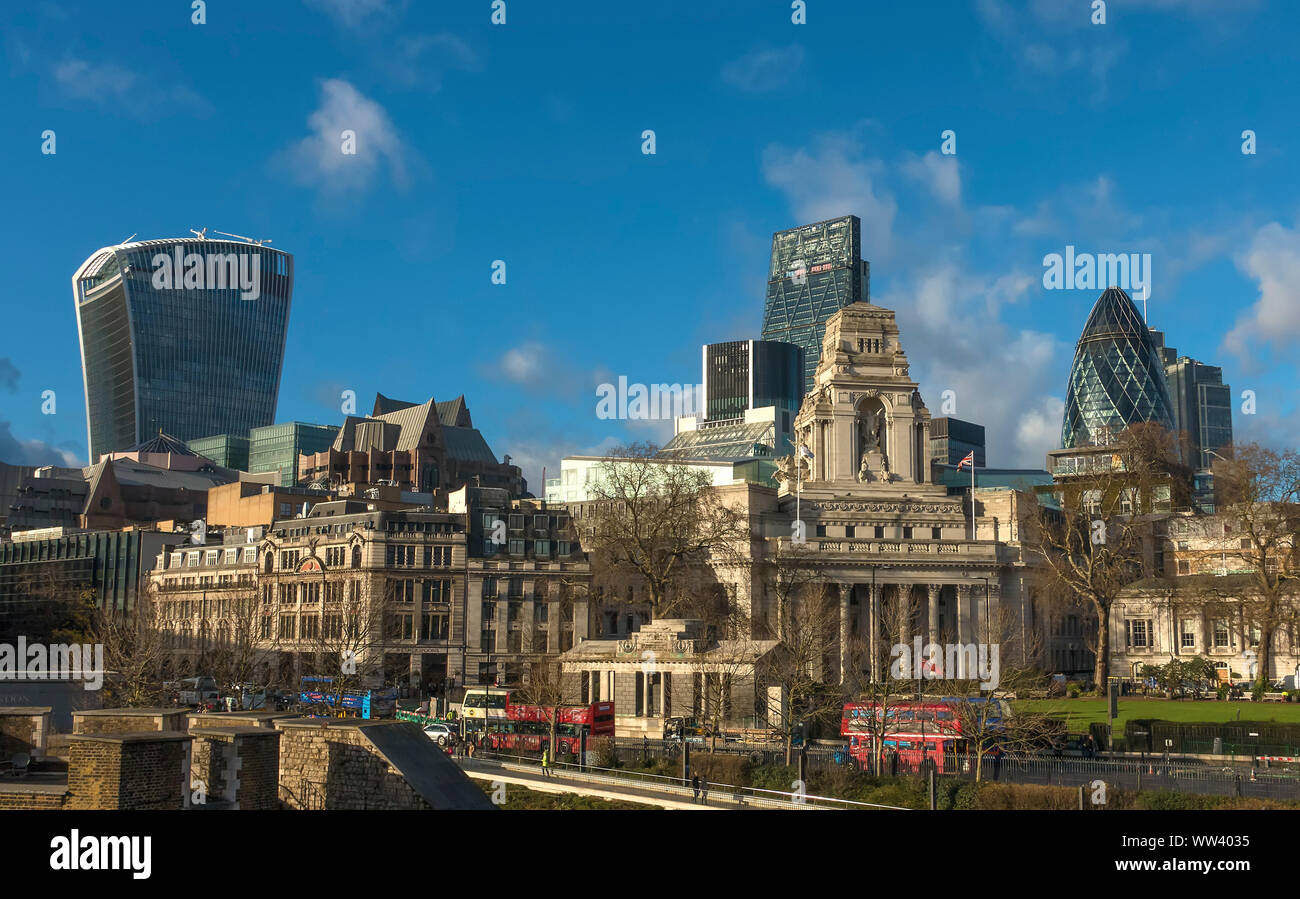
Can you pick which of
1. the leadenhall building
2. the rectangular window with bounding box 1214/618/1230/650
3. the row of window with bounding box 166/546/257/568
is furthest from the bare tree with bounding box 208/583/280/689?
the rectangular window with bounding box 1214/618/1230/650

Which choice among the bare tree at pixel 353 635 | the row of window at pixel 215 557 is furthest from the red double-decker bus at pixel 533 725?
the row of window at pixel 215 557

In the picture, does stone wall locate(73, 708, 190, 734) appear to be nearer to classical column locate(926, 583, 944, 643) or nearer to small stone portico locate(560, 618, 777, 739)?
small stone portico locate(560, 618, 777, 739)

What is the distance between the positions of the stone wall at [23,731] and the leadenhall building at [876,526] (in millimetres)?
69677

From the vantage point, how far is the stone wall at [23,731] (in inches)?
1292

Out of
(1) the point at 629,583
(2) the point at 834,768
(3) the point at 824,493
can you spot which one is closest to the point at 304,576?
(1) the point at 629,583

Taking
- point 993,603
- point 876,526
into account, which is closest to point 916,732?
point 993,603

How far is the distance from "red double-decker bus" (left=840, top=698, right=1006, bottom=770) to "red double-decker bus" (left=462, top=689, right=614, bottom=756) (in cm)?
1285

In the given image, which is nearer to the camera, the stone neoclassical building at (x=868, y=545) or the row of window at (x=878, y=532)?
the stone neoclassical building at (x=868, y=545)

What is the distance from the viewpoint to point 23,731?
3303cm

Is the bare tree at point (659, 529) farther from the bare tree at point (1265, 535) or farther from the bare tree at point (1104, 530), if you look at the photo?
the bare tree at point (1265, 535)

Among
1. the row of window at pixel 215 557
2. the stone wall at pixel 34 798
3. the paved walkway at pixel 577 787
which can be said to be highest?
the row of window at pixel 215 557

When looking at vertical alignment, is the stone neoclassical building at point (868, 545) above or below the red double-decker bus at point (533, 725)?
above

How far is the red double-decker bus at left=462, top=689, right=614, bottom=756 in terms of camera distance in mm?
62719
